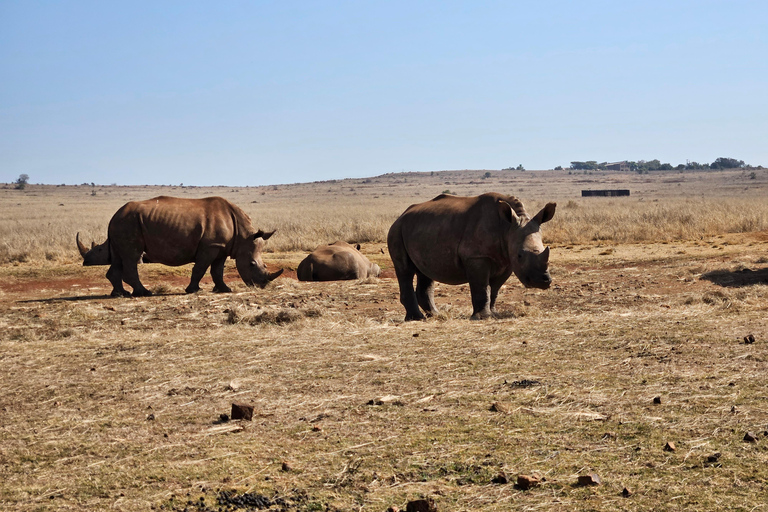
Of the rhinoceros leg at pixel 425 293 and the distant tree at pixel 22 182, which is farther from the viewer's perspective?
the distant tree at pixel 22 182

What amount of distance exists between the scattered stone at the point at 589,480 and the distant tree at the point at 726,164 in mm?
177527

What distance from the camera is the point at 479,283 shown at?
37.4ft

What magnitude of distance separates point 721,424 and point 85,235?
26201 mm

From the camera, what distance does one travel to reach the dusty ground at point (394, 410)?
4.75 m

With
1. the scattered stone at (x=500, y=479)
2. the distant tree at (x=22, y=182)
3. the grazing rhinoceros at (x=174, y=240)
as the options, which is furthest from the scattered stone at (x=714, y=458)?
the distant tree at (x=22, y=182)

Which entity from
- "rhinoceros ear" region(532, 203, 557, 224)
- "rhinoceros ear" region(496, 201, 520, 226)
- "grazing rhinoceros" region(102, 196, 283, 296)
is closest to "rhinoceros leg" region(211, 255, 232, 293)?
"grazing rhinoceros" region(102, 196, 283, 296)

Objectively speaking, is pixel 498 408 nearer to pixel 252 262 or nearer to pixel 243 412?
pixel 243 412

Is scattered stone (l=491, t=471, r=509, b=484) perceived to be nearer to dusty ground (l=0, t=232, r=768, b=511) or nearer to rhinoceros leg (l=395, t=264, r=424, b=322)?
dusty ground (l=0, t=232, r=768, b=511)

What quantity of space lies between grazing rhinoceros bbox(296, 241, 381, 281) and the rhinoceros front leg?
7.54 m

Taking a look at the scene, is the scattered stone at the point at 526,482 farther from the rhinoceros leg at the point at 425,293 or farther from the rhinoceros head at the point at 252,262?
the rhinoceros head at the point at 252,262

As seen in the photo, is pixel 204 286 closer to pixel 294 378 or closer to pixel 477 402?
pixel 294 378

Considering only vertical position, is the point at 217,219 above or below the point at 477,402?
above

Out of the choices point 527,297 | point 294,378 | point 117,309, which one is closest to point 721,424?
point 294,378

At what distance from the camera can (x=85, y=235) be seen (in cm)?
2841
